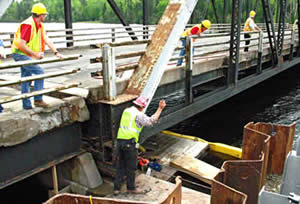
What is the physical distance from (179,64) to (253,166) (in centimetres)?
392

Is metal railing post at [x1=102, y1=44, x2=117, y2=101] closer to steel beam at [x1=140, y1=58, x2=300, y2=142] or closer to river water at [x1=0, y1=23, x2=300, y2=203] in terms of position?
steel beam at [x1=140, y1=58, x2=300, y2=142]

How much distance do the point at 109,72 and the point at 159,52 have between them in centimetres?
123

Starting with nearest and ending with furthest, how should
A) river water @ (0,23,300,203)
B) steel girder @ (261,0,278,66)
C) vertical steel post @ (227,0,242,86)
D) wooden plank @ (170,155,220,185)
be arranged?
wooden plank @ (170,155,220,185), vertical steel post @ (227,0,242,86), river water @ (0,23,300,203), steel girder @ (261,0,278,66)

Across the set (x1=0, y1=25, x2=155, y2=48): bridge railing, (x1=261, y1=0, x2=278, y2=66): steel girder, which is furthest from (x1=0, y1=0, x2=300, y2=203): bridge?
(x1=261, y1=0, x2=278, y2=66): steel girder

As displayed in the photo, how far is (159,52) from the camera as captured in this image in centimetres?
608

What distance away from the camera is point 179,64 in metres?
8.36

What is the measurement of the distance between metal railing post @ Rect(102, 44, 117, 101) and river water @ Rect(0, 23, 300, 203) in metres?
3.22

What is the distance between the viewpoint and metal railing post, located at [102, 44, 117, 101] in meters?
5.25

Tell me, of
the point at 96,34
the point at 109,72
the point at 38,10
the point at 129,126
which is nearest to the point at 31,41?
the point at 38,10

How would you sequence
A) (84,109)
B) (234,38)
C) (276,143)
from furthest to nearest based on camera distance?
1. (234,38)
2. (276,143)
3. (84,109)

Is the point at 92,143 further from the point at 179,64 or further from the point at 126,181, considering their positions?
the point at 179,64

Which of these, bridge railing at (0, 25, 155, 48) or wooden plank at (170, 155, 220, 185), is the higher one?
bridge railing at (0, 25, 155, 48)

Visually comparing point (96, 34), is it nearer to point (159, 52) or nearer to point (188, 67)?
point (188, 67)

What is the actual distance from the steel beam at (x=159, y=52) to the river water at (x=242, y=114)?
357 cm
